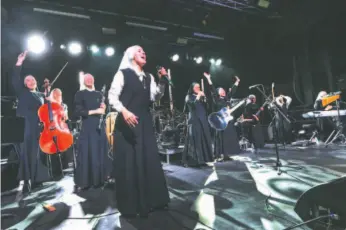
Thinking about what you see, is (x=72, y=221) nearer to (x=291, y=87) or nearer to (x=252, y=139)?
(x=252, y=139)

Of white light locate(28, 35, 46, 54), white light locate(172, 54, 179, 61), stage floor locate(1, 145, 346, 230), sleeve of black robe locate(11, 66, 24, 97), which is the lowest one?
stage floor locate(1, 145, 346, 230)

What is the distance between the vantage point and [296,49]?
1170 cm

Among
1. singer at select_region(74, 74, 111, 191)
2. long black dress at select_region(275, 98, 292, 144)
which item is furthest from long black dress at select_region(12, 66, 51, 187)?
long black dress at select_region(275, 98, 292, 144)

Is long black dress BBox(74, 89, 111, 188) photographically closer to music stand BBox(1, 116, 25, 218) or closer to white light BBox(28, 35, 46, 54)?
music stand BBox(1, 116, 25, 218)

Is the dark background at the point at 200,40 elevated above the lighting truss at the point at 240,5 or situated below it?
below

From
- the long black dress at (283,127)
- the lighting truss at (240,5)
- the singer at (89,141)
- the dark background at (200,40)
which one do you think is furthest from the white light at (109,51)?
the long black dress at (283,127)

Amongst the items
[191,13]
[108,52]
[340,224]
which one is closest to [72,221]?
[340,224]

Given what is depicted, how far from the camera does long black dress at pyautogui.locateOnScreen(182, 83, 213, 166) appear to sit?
5.95 metres

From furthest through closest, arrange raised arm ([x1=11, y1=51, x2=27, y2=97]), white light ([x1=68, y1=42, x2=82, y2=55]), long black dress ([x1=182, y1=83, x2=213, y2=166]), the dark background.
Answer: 1. white light ([x1=68, y1=42, x2=82, y2=55])
2. the dark background
3. long black dress ([x1=182, y1=83, x2=213, y2=166])
4. raised arm ([x1=11, y1=51, x2=27, y2=97])

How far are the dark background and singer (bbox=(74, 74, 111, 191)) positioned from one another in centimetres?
441

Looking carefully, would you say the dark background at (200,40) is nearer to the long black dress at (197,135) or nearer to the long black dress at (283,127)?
the long black dress at (283,127)

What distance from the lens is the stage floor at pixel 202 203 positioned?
2523 millimetres

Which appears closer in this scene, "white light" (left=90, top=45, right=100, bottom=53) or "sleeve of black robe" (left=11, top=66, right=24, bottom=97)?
"sleeve of black robe" (left=11, top=66, right=24, bottom=97)

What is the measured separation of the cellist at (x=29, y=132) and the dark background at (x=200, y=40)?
3.17 m
